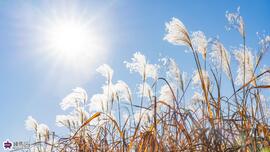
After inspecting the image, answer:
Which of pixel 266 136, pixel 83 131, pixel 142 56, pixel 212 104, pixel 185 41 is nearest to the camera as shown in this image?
pixel 266 136

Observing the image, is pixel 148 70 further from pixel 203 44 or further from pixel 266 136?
pixel 266 136

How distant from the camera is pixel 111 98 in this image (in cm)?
445

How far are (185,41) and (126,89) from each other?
1254 millimetres

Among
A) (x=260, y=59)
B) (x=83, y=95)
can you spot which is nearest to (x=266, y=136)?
(x=260, y=59)

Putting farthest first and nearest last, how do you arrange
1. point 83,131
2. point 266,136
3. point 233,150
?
point 83,131 < point 266,136 < point 233,150

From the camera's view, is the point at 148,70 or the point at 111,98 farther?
the point at 111,98

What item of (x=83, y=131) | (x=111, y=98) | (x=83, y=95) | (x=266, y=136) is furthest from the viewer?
Answer: (x=83, y=95)

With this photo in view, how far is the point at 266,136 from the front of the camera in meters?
2.50

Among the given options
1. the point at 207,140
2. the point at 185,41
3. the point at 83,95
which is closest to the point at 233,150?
the point at 207,140

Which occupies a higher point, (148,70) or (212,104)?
(148,70)

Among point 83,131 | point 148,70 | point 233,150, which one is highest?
point 148,70

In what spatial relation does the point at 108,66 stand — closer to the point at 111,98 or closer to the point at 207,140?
the point at 111,98

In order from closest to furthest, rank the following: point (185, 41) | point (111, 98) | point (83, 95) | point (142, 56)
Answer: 1. point (185, 41)
2. point (142, 56)
3. point (111, 98)
4. point (83, 95)

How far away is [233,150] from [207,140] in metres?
0.19
